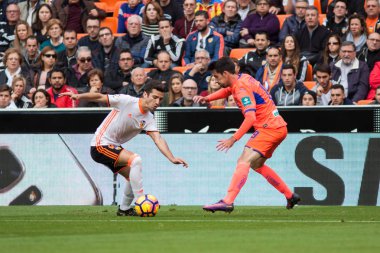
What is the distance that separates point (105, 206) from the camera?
1802 cm

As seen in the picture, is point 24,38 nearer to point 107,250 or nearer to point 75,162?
point 75,162

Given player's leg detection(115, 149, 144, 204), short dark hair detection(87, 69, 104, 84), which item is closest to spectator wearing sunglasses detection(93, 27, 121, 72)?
short dark hair detection(87, 69, 104, 84)

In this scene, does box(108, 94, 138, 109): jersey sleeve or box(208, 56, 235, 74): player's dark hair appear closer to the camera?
box(208, 56, 235, 74): player's dark hair

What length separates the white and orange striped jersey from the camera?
49.5ft

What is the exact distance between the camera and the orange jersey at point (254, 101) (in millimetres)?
14594

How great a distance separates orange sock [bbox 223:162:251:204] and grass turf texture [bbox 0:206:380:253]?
264 millimetres

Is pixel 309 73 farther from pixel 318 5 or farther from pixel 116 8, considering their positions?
pixel 116 8

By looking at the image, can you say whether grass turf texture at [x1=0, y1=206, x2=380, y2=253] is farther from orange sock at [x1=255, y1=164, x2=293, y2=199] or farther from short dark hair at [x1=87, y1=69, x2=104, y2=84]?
short dark hair at [x1=87, y1=69, x2=104, y2=84]

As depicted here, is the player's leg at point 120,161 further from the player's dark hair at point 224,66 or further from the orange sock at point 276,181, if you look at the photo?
the orange sock at point 276,181

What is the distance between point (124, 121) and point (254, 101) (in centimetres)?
188

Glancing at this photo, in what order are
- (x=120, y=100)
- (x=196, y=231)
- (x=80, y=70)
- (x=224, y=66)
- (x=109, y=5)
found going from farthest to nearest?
(x=109, y=5)
(x=80, y=70)
(x=120, y=100)
(x=224, y=66)
(x=196, y=231)

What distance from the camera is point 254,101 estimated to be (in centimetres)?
1466

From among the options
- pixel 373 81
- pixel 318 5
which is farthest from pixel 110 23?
pixel 373 81

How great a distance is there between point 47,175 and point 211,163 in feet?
9.39
